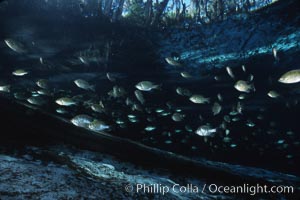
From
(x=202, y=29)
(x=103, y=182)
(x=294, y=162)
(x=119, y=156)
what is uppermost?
(x=202, y=29)

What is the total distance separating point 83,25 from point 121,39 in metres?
2.14

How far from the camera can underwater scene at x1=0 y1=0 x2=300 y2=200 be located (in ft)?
11.4

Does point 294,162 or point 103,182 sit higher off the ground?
point 294,162

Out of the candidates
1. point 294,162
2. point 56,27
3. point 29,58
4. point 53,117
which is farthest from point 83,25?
point 294,162

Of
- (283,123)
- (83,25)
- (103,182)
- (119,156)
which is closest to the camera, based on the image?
(103,182)

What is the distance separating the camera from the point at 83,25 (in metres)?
12.6

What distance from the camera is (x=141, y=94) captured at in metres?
11.4

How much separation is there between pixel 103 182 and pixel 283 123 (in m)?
28.0

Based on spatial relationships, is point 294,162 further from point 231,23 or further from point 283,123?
point 231,23

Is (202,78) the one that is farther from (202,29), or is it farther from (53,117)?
(53,117)

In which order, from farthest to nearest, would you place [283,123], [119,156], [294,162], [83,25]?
[283,123]
[294,162]
[83,25]
[119,156]

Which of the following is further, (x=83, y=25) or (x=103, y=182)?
(x=83, y=25)

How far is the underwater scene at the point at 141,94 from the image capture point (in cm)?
346

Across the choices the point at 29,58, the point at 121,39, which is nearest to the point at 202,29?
the point at 121,39
